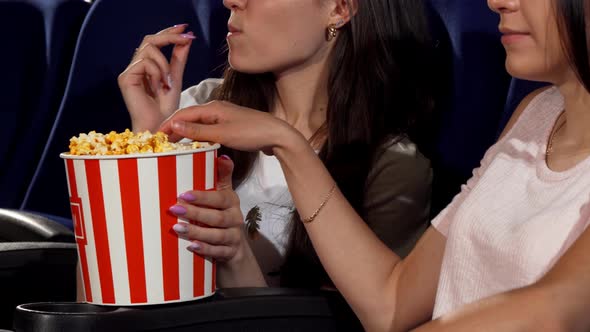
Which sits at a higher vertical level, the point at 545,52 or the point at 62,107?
the point at 545,52

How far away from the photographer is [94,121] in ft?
7.72

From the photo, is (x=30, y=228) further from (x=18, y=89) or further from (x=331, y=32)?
(x=331, y=32)

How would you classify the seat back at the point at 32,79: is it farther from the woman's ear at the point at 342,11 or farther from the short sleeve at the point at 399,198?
the short sleeve at the point at 399,198

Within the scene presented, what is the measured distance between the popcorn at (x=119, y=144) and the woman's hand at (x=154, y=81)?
0.54 metres

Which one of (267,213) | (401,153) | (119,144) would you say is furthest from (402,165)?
(119,144)

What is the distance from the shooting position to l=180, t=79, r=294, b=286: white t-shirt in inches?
69.4

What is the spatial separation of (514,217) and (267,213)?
63 centimetres

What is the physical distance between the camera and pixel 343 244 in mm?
1386

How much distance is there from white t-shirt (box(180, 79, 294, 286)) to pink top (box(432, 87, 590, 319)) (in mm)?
450

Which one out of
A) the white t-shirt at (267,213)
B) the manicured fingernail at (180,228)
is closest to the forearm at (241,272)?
the white t-shirt at (267,213)

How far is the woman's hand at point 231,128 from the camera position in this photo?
4.42 feet

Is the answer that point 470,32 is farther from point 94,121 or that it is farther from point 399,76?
point 94,121

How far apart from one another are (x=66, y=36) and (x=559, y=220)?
65.5 inches

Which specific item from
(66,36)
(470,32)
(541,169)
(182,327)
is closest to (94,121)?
(66,36)
